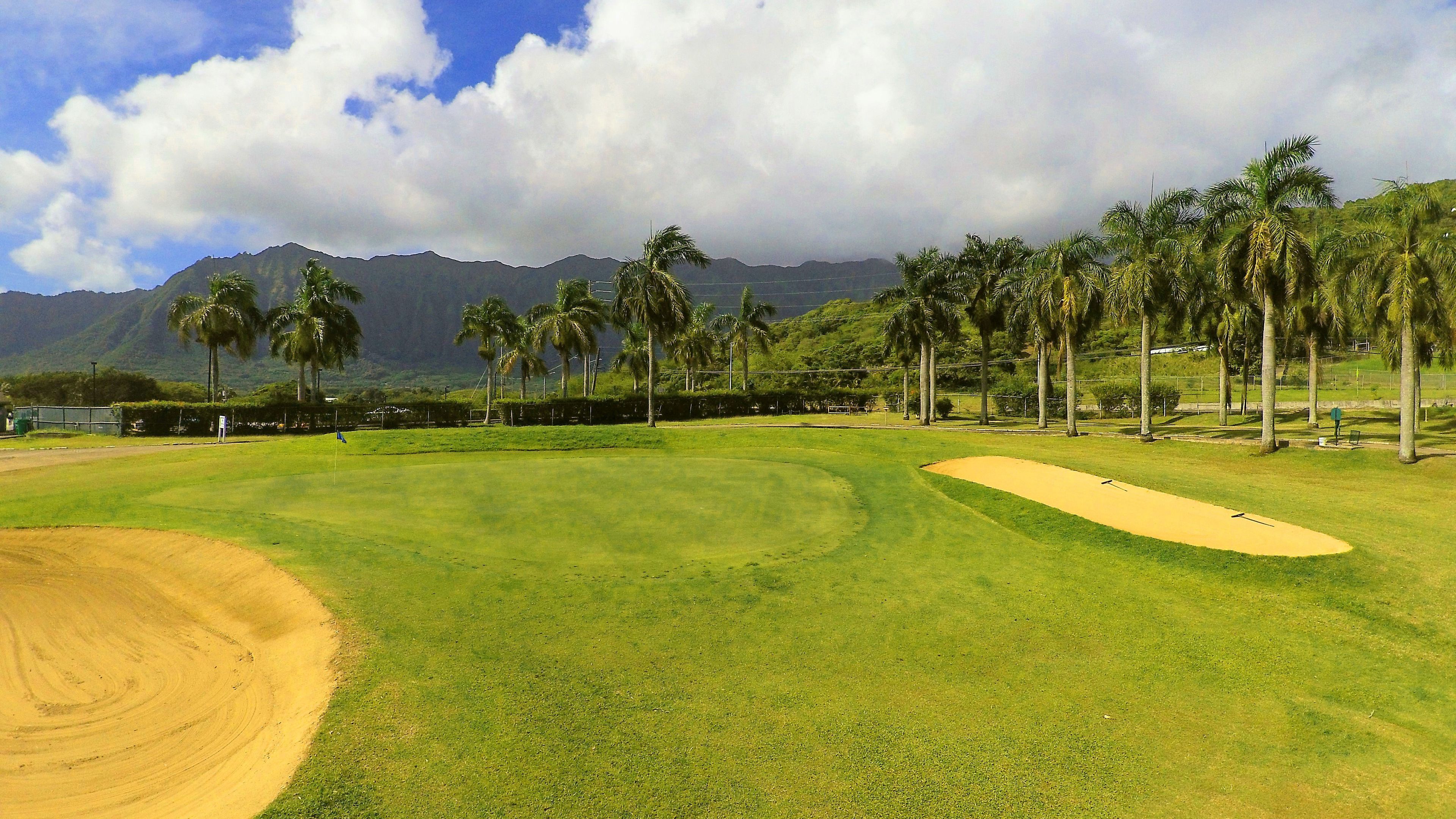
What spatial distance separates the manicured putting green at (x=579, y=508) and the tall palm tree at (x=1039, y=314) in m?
21.3

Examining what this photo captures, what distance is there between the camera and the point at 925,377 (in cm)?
4703

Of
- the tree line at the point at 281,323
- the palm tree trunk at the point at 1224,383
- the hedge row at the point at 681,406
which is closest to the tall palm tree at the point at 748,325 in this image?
the hedge row at the point at 681,406

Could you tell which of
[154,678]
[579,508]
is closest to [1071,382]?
[579,508]

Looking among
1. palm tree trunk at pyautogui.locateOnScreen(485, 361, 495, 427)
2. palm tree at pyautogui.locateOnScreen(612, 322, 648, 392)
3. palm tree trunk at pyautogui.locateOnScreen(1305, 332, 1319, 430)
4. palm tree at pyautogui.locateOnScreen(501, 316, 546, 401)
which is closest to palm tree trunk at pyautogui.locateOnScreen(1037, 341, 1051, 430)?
palm tree trunk at pyautogui.locateOnScreen(1305, 332, 1319, 430)

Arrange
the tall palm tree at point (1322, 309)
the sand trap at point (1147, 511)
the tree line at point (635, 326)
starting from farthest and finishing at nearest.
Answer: the tree line at point (635, 326), the tall palm tree at point (1322, 309), the sand trap at point (1147, 511)

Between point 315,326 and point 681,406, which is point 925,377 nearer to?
point 681,406

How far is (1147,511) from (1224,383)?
33497 millimetres

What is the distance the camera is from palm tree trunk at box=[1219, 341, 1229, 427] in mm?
39969

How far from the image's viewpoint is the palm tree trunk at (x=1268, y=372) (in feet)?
84.4

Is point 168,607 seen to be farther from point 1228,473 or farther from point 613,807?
point 1228,473

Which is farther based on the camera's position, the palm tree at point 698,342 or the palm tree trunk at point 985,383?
the palm tree at point 698,342

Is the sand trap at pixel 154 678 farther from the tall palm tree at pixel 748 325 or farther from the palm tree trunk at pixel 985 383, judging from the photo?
the tall palm tree at pixel 748 325

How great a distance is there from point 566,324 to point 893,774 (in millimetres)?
53491

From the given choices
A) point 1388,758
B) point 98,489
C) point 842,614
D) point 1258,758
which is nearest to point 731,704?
point 842,614
